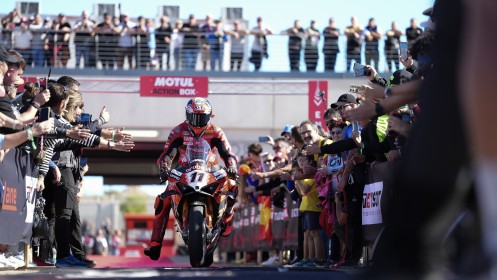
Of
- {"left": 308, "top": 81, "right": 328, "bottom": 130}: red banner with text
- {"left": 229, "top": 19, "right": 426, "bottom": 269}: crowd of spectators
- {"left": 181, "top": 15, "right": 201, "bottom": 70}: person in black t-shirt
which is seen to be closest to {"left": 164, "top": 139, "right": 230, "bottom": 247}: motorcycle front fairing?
{"left": 229, "top": 19, "right": 426, "bottom": 269}: crowd of spectators

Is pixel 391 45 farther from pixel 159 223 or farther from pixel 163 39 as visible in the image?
pixel 159 223

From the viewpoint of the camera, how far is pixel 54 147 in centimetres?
1140

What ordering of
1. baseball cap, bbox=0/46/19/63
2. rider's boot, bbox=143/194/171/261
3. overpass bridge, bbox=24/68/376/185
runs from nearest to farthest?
baseball cap, bbox=0/46/19/63 < rider's boot, bbox=143/194/171/261 < overpass bridge, bbox=24/68/376/185


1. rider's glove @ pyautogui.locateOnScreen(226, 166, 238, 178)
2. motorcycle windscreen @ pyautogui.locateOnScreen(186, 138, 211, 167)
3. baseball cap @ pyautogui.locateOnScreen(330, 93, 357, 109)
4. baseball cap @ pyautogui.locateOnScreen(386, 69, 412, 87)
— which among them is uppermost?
baseball cap @ pyautogui.locateOnScreen(330, 93, 357, 109)

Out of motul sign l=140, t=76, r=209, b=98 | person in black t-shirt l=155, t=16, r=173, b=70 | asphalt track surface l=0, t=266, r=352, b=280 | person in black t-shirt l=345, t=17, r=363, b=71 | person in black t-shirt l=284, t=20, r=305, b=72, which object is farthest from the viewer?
person in black t-shirt l=155, t=16, r=173, b=70

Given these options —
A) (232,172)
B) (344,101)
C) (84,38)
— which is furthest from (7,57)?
(84,38)

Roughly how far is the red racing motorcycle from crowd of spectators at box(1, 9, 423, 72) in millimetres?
21284

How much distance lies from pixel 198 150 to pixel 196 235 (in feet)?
4.86

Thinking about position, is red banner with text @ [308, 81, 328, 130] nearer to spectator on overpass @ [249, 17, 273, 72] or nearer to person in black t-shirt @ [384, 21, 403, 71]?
person in black t-shirt @ [384, 21, 403, 71]

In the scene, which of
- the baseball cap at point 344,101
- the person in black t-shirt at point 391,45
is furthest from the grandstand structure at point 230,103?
the baseball cap at point 344,101

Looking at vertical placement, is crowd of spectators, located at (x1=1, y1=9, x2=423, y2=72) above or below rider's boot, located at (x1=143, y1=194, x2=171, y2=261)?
above

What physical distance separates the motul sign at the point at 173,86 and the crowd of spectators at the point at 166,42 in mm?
2842

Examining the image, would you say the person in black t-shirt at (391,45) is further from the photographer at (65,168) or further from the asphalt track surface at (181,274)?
the asphalt track surface at (181,274)

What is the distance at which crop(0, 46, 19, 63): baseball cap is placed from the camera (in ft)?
33.3
